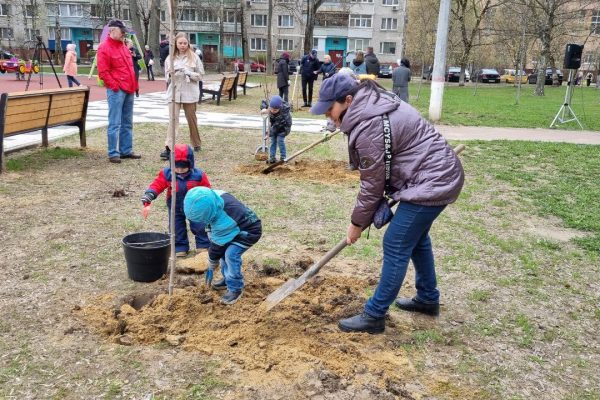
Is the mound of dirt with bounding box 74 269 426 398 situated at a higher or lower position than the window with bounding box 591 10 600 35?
lower

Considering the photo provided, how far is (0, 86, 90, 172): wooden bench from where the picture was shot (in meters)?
6.80

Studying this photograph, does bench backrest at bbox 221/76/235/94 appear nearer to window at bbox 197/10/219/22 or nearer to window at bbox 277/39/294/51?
window at bbox 277/39/294/51

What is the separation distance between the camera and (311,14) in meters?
40.2

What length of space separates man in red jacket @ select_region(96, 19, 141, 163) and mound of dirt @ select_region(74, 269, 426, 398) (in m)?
4.40

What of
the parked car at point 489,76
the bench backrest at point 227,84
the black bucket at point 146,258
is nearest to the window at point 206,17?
the parked car at point 489,76

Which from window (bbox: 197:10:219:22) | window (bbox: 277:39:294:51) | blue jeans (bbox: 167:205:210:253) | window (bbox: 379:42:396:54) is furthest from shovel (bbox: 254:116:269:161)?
window (bbox: 379:42:396:54)

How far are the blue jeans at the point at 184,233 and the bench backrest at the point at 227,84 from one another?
43.1 feet

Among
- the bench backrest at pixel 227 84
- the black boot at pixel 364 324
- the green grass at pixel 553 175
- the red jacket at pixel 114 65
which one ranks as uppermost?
the red jacket at pixel 114 65

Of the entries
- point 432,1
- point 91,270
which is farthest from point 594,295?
point 432,1

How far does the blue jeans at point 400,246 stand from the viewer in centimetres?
300

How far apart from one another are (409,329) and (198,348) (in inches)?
52.4

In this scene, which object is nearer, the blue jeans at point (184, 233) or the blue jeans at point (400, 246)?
the blue jeans at point (400, 246)

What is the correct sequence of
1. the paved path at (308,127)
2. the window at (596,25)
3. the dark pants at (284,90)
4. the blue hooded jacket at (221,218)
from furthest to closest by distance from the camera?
the window at (596,25)
the dark pants at (284,90)
the paved path at (308,127)
the blue hooded jacket at (221,218)

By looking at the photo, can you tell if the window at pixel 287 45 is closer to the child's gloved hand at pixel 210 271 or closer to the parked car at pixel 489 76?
the parked car at pixel 489 76
